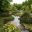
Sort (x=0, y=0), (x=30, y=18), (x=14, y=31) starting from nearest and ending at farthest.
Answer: (x=14, y=31) < (x=30, y=18) < (x=0, y=0)

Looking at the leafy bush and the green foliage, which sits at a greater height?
the green foliage

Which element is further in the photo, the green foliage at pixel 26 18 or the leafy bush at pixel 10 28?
the green foliage at pixel 26 18

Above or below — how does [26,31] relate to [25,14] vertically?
below

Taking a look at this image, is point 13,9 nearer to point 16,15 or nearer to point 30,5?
point 16,15

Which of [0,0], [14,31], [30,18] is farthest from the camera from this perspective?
[0,0]

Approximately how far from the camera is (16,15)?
153 cm

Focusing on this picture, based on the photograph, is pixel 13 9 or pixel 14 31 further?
pixel 13 9

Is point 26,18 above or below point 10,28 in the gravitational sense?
above

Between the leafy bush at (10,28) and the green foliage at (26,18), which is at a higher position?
the green foliage at (26,18)

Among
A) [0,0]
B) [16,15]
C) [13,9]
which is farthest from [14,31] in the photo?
[0,0]

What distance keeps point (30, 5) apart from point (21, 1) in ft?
0.58

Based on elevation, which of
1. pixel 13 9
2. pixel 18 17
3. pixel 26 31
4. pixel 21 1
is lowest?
pixel 26 31

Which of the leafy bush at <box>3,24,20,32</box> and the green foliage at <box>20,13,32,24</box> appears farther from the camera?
the green foliage at <box>20,13,32,24</box>

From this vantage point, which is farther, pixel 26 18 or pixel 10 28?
pixel 26 18
